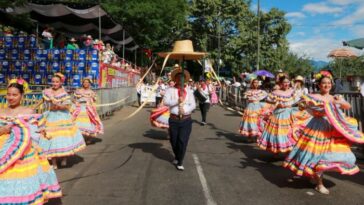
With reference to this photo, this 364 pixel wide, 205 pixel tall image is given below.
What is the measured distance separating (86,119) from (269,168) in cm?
491

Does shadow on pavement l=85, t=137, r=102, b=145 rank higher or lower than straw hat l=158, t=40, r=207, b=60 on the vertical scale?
→ lower

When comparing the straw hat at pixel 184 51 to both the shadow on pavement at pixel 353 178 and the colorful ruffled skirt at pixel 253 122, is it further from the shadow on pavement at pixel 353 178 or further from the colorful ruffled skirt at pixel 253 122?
the shadow on pavement at pixel 353 178

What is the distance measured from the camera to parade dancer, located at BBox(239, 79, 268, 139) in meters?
11.1

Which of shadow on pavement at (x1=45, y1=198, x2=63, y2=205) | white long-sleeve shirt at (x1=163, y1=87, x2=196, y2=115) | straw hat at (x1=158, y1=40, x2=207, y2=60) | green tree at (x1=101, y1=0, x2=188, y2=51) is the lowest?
shadow on pavement at (x1=45, y1=198, x2=63, y2=205)

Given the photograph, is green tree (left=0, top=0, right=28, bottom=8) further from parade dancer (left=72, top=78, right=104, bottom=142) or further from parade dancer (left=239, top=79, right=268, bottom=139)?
A: parade dancer (left=239, top=79, right=268, bottom=139)

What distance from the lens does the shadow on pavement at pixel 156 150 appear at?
9.16 meters

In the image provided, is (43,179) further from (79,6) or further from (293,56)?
(293,56)

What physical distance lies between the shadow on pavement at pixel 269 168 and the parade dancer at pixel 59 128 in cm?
335

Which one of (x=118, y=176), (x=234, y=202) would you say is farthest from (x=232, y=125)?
(x=234, y=202)

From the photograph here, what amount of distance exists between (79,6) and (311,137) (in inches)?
588

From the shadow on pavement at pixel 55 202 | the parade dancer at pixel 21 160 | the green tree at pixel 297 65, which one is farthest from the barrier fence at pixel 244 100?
the green tree at pixel 297 65

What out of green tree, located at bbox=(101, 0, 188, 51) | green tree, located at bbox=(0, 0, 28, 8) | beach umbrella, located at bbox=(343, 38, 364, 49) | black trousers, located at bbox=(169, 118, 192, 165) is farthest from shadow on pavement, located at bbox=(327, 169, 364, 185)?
green tree, located at bbox=(101, 0, 188, 51)

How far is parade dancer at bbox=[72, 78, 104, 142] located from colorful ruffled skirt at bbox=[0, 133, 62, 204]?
5.54 metres

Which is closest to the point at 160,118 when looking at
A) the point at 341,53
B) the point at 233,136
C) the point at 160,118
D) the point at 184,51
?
the point at 160,118
